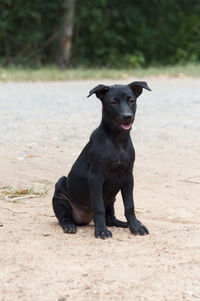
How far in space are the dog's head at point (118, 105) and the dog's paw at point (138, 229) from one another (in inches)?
29.5

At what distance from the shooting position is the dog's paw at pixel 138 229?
4579mm

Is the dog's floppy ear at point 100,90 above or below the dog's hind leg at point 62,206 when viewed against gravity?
above

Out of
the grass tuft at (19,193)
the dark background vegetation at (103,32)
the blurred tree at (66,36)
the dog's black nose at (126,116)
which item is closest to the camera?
the dog's black nose at (126,116)

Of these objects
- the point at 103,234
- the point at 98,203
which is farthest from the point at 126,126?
the point at 103,234

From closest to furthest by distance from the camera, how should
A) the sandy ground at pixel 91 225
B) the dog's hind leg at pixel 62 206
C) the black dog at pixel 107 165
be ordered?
the sandy ground at pixel 91 225, the black dog at pixel 107 165, the dog's hind leg at pixel 62 206

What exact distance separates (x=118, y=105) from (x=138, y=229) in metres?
0.94

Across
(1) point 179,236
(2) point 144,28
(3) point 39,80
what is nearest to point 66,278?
(1) point 179,236

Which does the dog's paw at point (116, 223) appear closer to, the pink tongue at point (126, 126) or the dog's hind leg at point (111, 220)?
the dog's hind leg at point (111, 220)

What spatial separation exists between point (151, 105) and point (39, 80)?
3796mm

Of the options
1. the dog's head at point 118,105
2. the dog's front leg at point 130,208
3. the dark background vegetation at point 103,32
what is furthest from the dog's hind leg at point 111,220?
the dark background vegetation at point 103,32

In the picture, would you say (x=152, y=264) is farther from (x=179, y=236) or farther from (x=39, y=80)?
(x=39, y=80)

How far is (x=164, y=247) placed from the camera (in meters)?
4.24

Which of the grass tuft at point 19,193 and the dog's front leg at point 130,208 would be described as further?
the grass tuft at point 19,193

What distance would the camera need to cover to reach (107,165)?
446cm
